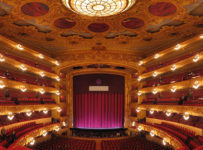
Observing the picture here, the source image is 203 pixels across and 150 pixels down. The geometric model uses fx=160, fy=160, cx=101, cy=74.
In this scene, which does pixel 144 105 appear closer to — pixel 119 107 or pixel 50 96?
pixel 119 107

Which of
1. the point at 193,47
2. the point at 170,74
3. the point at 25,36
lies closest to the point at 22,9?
the point at 25,36

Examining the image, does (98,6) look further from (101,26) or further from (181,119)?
(181,119)

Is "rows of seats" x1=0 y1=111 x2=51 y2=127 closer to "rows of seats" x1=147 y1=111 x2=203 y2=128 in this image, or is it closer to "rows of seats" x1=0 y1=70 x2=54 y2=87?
"rows of seats" x1=0 y1=70 x2=54 y2=87

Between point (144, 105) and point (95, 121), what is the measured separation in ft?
20.5

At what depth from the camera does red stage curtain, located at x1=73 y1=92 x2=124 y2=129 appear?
18484 mm

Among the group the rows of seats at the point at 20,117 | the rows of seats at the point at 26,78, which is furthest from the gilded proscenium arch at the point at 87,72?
the rows of seats at the point at 20,117

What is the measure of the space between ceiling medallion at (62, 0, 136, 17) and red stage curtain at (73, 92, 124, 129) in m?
11.5

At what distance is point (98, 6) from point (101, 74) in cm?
1124

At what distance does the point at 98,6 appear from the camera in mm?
8211

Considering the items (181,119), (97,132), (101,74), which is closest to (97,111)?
(97,132)

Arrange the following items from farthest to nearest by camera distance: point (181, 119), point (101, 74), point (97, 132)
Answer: point (101, 74), point (97, 132), point (181, 119)

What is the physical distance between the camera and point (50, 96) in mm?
16828

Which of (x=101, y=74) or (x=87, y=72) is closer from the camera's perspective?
(x=87, y=72)

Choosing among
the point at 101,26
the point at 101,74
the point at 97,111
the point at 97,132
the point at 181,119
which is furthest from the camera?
the point at 101,74
